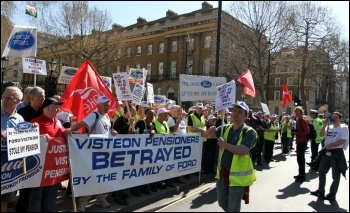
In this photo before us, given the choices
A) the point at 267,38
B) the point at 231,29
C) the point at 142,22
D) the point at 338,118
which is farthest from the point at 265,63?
the point at 142,22

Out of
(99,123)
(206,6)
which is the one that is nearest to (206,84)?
(99,123)

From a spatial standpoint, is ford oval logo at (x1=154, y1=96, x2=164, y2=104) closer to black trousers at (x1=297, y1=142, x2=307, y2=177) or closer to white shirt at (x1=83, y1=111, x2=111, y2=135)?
black trousers at (x1=297, y1=142, x2=307, y2=177)

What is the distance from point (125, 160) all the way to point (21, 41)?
171 inches

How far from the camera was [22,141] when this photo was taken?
4492mm

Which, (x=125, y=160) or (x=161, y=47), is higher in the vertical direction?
(x=161, y=47)

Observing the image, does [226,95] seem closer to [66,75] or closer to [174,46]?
[66,75]

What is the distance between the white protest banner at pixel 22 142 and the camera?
14.2ft

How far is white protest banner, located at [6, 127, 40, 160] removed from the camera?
171 inches

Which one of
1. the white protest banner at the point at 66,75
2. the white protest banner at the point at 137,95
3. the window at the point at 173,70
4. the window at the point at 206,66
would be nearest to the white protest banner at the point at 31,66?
the white protest banner at the point at 66,75

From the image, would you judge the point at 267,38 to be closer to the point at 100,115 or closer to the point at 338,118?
the point at 338,118

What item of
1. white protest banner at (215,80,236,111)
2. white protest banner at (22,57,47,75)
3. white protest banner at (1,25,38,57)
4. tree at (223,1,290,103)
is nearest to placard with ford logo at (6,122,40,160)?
Result: white protest banner at (215,80,236,111)

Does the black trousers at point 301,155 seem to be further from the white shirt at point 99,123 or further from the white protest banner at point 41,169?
the white protest banner at point 41,169

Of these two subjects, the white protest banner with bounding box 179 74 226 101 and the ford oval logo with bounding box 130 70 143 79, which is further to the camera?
the ford oval logo with bounding box 130 70 143 79

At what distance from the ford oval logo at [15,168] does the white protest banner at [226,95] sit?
3.23 meters
